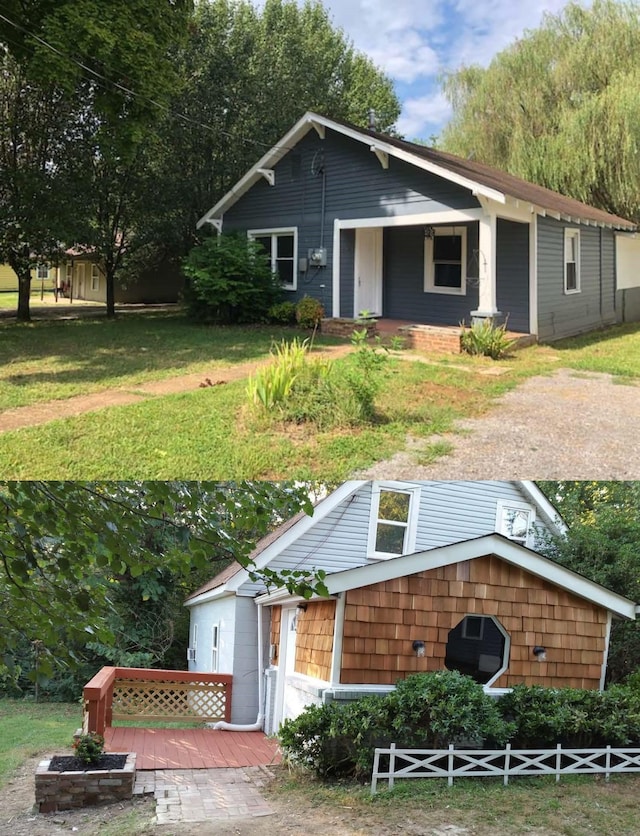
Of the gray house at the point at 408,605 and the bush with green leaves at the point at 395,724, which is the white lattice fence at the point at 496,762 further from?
the gray house at the point at 408,605

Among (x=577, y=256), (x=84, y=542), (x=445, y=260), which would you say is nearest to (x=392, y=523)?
(x=84, y=542)

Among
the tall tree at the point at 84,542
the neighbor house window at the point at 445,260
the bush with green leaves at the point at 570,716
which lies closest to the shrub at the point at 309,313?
the neighbor house window at the point at 445,260

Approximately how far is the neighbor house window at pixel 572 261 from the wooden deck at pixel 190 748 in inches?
390

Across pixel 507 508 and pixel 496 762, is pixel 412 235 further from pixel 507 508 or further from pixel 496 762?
pixel 496 762

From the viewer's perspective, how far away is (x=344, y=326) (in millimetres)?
12516

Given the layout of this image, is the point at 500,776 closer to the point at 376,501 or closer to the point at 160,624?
the point at 376,501

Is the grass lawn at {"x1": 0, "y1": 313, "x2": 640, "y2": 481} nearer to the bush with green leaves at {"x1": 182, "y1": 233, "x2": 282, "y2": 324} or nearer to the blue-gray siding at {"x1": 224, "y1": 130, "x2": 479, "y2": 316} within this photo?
the bush with green leaves at {"x1": 182, "y1": 233, "x2": 282, "y2": 324}

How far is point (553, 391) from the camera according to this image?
7883mm

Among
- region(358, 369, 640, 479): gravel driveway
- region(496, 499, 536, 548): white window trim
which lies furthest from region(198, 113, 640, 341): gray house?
region(358, 369, 640, 479): gravel driveway

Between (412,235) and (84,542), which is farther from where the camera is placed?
(412,235)

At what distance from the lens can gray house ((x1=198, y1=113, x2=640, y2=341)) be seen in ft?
39.2

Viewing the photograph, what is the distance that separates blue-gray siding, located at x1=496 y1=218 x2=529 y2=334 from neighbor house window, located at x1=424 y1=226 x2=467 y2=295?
0.80 m

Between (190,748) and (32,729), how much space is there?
5.58 feet

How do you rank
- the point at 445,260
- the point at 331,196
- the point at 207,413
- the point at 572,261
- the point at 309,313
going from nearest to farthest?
1. the point at 207,413
2. the point at 309,313
3. the point at 445,260
4. the point at 331,196
5. the point at 572,261
